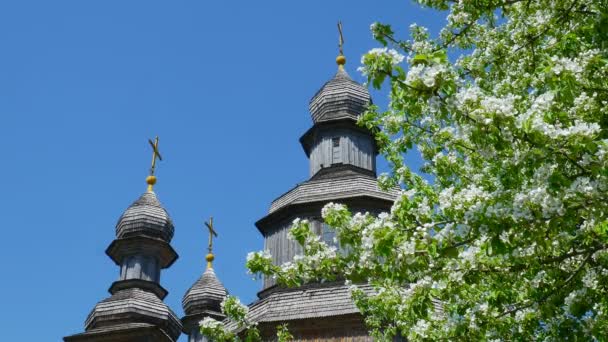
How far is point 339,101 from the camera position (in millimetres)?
24891

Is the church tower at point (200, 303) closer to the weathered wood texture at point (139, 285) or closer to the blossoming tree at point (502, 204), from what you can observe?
the weathered wood texture at point (139, 285)

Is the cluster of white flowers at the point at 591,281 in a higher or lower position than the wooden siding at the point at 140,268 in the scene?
lower

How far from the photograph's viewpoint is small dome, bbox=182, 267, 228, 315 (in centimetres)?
3216

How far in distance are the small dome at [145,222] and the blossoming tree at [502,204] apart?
66.9 ft

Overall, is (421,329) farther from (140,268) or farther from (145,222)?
(145,222)

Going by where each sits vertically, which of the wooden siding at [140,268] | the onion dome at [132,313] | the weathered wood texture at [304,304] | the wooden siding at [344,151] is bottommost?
the weathered wood texture at [304,304]

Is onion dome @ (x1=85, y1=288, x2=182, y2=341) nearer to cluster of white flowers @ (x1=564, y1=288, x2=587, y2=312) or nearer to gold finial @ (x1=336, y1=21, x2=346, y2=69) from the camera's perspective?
gold finial @ (x1=336, y1=21, x2=346, y2=69)

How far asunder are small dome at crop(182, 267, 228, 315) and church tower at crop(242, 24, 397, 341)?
9.52 m

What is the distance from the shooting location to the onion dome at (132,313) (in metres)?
26.7

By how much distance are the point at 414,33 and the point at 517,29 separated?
1854 mm

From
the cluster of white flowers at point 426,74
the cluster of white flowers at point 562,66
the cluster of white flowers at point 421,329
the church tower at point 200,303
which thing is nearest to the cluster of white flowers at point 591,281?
the cluster of white flowers at point 421,329

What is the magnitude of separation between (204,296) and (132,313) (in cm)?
584

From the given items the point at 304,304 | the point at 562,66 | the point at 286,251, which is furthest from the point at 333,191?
the point at 562,66

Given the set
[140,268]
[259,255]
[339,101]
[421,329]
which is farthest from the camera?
[140,268]
